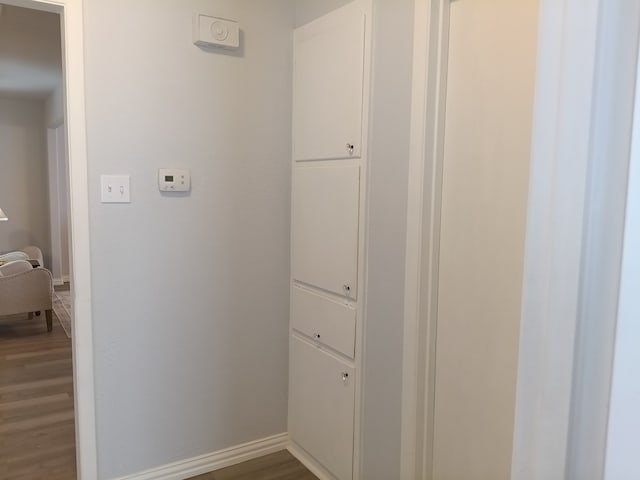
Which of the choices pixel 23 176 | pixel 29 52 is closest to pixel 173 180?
pixel 29 52

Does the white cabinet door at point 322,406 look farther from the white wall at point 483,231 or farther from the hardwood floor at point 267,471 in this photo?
the white wall at point 483,231

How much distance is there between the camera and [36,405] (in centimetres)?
327

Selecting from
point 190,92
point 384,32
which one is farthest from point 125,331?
point 384,32

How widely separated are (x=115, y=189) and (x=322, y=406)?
1300mm

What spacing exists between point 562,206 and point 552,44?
123 mm

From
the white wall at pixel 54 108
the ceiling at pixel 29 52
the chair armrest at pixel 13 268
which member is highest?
the ceiling at pixel 29 52

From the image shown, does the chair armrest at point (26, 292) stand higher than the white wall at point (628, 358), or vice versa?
the white wall at point (628, 358)

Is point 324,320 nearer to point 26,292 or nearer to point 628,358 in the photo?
point 628,358

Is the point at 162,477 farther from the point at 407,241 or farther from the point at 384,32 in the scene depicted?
the point at 384,32

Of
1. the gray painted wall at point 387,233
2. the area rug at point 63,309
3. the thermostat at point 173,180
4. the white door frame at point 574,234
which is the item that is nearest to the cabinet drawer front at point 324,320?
the gray painted wall at point 387,233

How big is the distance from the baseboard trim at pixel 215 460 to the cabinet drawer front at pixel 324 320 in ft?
2.02

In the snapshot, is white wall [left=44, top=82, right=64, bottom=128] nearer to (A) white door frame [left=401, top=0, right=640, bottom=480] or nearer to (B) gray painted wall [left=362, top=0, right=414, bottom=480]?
(B) gray painted wall [left=362, top=0, right=414, bottom=480]

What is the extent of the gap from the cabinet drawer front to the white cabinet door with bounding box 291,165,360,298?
2.7 inches

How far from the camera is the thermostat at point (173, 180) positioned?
7.49 ft
